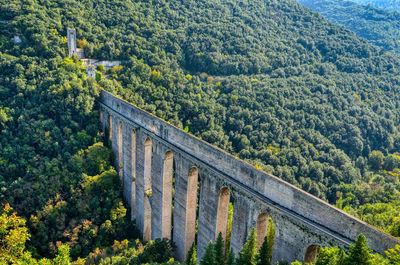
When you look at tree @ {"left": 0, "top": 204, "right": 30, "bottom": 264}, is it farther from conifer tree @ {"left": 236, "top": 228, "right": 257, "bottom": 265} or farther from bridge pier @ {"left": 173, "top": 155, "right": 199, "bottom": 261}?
bridge pier @ {"left": 173, "top": 155, "right": 199, "bottom": 261}

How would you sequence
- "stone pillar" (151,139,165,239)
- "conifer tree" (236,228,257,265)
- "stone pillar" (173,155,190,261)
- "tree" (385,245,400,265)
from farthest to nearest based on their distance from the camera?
1. "stone pillar" (151,139,165,239)
2. "stone pillar" (173,155,190,261)
3. "conifer tree" (236,228,257,265)
4. "tree" (385,245,400,265)

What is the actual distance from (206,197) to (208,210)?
713 mm

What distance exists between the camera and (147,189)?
24.4m

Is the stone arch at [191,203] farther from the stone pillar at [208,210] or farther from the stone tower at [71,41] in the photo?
the stone tower at [71,41]

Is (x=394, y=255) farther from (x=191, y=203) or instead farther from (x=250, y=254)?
(x=191, y=203)

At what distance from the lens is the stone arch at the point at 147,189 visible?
77.9 feet

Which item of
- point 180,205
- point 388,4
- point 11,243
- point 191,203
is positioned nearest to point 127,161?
point 180,205

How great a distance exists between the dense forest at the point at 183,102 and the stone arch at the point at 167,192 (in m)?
2.01

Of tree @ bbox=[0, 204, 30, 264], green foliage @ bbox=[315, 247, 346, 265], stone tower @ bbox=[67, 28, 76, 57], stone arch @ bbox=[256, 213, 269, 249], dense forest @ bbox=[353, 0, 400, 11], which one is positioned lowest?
stone arch @ bbox=[256, 213, 269, 249]

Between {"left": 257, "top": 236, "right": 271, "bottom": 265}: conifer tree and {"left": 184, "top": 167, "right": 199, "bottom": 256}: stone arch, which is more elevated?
{"left": 257, "top": 236, "right": 271, "bottom": 265}: conifer tree

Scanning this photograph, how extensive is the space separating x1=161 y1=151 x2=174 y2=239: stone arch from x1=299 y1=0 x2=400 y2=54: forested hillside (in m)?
56.3

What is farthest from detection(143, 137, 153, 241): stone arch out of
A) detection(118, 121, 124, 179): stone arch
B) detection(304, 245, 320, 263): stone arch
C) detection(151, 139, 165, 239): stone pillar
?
detection(304, 245, 320, 263): stone arch

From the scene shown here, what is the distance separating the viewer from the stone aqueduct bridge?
13.2 metres

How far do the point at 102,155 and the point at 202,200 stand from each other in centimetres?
1305
